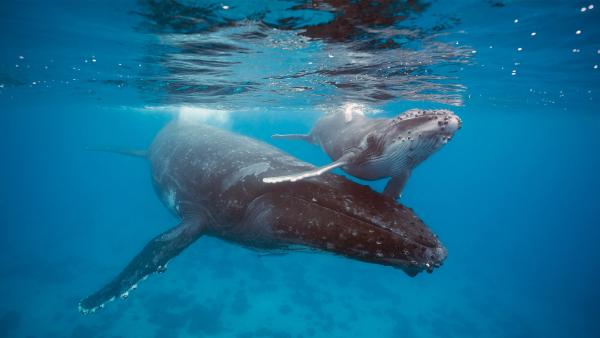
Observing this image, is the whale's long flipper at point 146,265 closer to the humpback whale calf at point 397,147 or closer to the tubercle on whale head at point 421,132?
the humpback whale calf at point 397,147

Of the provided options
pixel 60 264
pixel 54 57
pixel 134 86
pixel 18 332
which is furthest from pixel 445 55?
pixel 60 264

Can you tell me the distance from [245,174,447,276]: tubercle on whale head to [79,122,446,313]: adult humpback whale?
11mm

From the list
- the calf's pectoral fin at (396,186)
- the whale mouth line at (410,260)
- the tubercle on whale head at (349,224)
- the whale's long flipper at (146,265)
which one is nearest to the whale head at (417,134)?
the calf's pectoral fin at (396,186)

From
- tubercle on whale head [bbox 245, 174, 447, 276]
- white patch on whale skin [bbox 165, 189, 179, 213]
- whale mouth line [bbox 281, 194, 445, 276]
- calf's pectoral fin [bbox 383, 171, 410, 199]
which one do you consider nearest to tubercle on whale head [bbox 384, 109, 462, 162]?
calf's pectoral fin [bbox 383, 171, 410, 199]

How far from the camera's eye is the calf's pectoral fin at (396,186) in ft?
15.5

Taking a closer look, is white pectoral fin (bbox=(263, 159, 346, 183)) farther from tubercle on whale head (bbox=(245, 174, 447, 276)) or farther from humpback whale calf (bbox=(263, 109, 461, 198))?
tubercle on whale head (bbox=(245, 174, 447, 276))

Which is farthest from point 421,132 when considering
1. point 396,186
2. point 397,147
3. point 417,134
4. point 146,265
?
point 146,265

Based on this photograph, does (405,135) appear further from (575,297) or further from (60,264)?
(575,297)

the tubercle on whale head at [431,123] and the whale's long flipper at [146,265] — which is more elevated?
the tubercle on whale head at [431,123]

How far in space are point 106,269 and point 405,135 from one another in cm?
2651

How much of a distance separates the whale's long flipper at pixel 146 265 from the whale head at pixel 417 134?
14.0 feet

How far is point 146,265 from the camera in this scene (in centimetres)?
576

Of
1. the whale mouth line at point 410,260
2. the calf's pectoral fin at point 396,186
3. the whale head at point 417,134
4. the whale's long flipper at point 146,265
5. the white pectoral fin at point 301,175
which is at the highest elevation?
the whale head at point 417,134

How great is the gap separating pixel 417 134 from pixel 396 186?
131 cm
